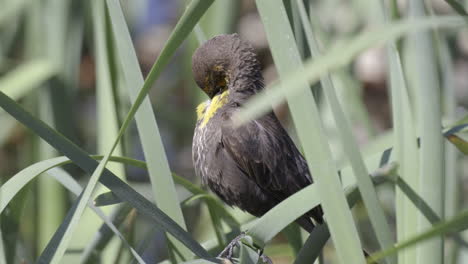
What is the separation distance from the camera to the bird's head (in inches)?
75.8

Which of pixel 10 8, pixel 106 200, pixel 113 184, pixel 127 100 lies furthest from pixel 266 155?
pixel 10 8

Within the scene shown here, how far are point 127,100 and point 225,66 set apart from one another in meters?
0.75

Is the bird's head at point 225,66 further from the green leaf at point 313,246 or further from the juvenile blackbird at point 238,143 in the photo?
the green leaf at point 313,246

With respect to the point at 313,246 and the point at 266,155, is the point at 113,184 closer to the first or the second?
the point at 313,246

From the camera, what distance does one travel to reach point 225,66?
1.99 m

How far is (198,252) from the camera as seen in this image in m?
1.26

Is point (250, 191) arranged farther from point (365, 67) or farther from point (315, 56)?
point (365, 67)

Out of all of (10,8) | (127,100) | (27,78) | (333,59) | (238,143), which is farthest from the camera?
(127,100)

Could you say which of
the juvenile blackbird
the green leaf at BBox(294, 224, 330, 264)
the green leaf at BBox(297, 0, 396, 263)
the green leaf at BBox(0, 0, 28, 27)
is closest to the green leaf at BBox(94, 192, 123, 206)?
the green leaf at BBox(294, 224, 330, 264)

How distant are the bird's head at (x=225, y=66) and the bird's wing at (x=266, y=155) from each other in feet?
0.42

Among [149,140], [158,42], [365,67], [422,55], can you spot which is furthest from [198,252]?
[158,42]

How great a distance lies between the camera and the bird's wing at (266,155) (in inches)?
76.1

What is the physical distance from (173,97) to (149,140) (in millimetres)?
2627

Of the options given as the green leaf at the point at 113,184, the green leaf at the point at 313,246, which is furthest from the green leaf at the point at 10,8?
the green leaf at the point at 313,246
